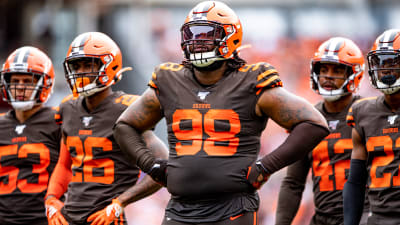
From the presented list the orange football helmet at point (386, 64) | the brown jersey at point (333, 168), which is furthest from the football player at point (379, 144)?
the brown jersey at point (333, 168)

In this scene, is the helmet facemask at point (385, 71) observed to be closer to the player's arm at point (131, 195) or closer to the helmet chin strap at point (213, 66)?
the helmet chin strap at point (213, 66)

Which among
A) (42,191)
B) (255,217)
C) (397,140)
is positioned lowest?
(42,191)

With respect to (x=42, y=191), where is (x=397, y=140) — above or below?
above

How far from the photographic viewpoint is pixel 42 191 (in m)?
5.43

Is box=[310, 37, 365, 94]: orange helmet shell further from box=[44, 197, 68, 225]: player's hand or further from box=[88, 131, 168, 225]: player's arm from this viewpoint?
box=[44, 197, 68, 225]: player's hand

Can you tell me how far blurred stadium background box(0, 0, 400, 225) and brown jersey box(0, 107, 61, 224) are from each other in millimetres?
8017

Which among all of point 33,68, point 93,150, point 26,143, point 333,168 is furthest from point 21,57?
point 333,168

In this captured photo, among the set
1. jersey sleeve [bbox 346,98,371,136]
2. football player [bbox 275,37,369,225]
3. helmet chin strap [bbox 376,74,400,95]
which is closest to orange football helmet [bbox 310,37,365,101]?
football player [bbox 275,37,369,225]

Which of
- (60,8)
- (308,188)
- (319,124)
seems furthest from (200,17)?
(60,8)

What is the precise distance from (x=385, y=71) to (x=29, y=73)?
3.08 m

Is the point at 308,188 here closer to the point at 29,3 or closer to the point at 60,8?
the point at 60,8

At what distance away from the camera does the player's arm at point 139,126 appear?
13.5 feet

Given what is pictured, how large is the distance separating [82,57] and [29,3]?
40.8ft

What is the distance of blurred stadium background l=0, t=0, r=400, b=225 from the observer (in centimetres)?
1438
